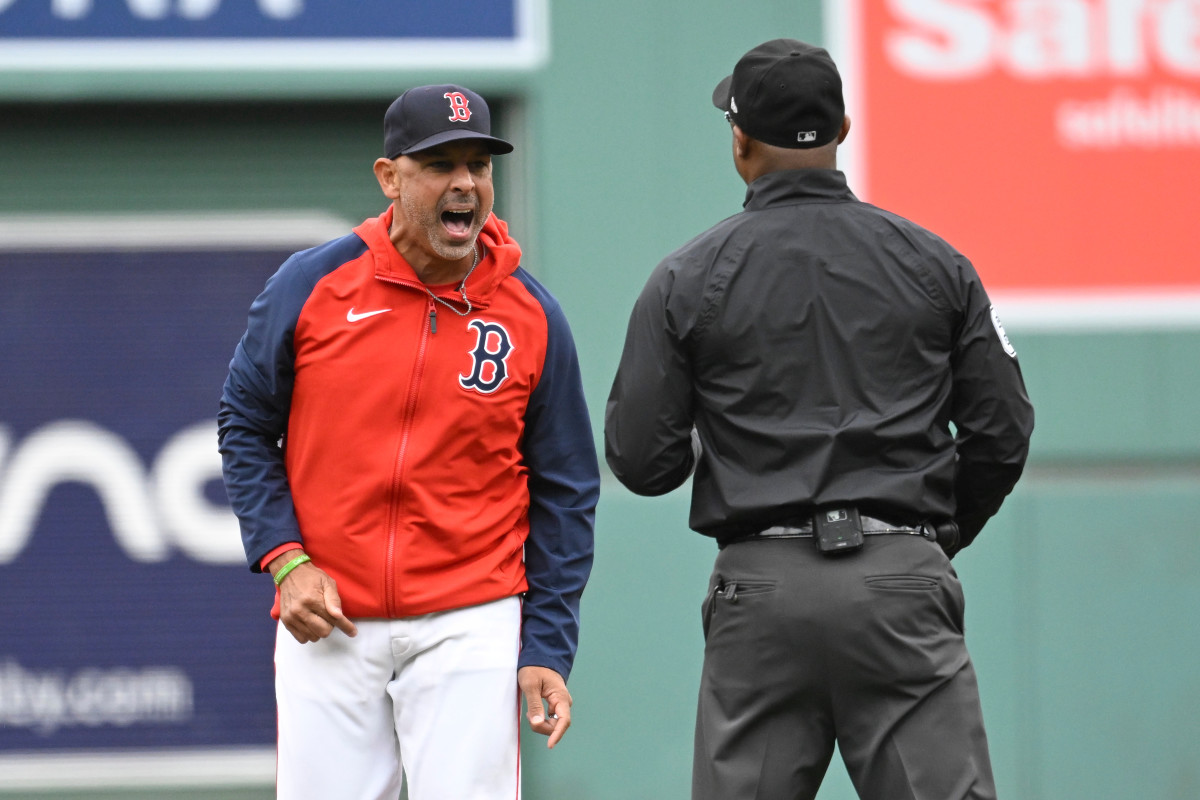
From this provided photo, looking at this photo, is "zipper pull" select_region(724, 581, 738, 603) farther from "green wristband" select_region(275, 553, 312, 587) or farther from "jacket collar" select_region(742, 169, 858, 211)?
"green wristband" select_region(275, 553, 312, 587)

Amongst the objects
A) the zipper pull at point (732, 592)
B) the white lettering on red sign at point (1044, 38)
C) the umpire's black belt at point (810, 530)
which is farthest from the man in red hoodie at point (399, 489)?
the white lettering on red sign at point (1044, 38)

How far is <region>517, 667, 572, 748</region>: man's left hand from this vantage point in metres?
3.14

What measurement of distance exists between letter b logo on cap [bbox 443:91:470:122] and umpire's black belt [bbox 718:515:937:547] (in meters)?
1.08

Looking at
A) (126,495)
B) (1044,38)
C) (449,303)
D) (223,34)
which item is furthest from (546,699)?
(1044,38)

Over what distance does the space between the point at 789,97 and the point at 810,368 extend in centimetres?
58

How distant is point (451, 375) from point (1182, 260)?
3.43m

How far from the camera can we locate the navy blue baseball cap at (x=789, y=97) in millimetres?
3041

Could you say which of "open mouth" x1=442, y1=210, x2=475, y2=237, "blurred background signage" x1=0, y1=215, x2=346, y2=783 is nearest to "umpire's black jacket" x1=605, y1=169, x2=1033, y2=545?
"open mouth" x1=442, y1=210, x2=475, y2=237

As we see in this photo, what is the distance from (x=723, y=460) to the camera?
119 inches

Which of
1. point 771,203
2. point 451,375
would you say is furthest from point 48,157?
point 771,203

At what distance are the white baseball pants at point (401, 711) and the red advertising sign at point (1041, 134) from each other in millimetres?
2969

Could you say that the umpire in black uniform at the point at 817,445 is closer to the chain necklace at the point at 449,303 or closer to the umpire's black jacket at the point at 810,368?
the umpire's black jacket at the point at 810,368

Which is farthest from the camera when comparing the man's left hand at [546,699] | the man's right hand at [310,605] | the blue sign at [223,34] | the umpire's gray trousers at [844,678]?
the blue sign at [223,34]

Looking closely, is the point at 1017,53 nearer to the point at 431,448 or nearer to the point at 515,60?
the point at 515,60
